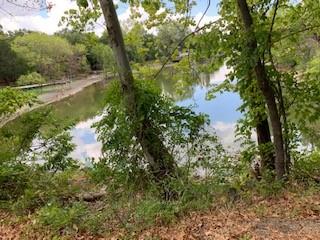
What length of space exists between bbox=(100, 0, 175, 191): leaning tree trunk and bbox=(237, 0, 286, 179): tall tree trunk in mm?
1357

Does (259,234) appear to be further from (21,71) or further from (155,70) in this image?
(21,71)

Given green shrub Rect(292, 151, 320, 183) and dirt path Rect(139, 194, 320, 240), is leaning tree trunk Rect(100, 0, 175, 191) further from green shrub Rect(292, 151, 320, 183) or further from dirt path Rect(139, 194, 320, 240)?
green shrub Rect(292, 151, 320, 183)

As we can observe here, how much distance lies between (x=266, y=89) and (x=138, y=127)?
64.5 inches

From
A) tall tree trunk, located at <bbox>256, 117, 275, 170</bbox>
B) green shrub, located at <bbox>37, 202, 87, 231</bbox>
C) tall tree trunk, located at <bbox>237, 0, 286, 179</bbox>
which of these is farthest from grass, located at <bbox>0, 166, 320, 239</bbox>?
tall tree trunk, located at <bbox>256, 117, 275, 170</bbox>

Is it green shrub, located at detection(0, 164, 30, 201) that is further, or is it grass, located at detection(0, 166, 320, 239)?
green shrub, located at detection(0, 164, 30, 201)

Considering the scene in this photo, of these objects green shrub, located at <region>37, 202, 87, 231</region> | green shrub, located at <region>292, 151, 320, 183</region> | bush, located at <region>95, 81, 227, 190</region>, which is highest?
bush, located at <region>95, 81, 227, 190</region>

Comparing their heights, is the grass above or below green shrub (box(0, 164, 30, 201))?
below

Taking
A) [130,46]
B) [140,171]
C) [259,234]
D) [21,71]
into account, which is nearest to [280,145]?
[140,171]

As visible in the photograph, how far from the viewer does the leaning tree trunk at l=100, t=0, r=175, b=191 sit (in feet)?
15.9

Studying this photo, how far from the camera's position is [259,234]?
2.98m

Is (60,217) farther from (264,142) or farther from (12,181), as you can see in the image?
(264,142)

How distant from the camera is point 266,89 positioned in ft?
15.3

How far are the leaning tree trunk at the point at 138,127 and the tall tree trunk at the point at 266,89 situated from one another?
1.36m

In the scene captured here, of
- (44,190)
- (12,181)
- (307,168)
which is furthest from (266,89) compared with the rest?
(12,181)
